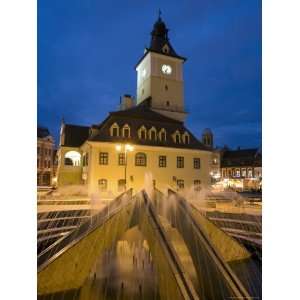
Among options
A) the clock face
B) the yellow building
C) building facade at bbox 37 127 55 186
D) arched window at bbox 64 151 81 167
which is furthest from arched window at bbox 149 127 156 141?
building facade at bbox 37 127 55 186

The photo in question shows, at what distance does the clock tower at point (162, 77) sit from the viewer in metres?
5.34

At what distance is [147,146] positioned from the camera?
4336 mm

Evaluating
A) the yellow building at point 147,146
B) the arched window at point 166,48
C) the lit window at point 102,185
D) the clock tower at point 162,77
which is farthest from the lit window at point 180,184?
the arched window at point 166,48

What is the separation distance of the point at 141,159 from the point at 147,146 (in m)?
0.54

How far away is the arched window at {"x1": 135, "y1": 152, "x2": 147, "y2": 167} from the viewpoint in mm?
3846

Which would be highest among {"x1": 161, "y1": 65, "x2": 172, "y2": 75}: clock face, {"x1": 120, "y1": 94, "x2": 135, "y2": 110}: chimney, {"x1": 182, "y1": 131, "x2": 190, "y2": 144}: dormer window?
{"x1": 161, "y1": 65, "x2": 172, "y2": 75}: clock face

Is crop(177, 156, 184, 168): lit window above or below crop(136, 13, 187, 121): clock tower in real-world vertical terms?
below

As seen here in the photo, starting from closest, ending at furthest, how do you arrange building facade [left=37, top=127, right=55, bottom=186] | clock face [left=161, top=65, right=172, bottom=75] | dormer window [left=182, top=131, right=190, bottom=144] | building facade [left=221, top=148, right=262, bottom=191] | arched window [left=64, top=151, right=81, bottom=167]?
building facade [left=37, top=127, right=55, bottom=186] → building facade [left=221, top=148, right=262, bottom=191] → dormer window [left=182, top=131, right=190, bottom=144] → arched window [left=64, top=151, right=81, bottom=167] → clock face [left=161, top=65, right=172, bottom=75]

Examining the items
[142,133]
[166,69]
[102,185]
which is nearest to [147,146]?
[142,133]

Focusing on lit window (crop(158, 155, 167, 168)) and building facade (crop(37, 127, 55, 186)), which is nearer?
building facade (crop(37, 127, 55, 186))

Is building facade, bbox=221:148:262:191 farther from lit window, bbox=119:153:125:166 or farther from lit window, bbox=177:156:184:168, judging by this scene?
lit window, bbox=119:153:125:166

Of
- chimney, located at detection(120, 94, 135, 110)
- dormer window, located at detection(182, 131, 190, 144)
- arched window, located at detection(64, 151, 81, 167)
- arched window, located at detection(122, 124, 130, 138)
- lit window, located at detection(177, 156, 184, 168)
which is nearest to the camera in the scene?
lit window, located at detection(177, 156, 184, 168)

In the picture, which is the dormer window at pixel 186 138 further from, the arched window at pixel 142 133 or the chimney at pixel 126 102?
the chimney at pixel 126 102

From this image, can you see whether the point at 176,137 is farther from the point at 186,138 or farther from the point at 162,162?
the point at 162,162
